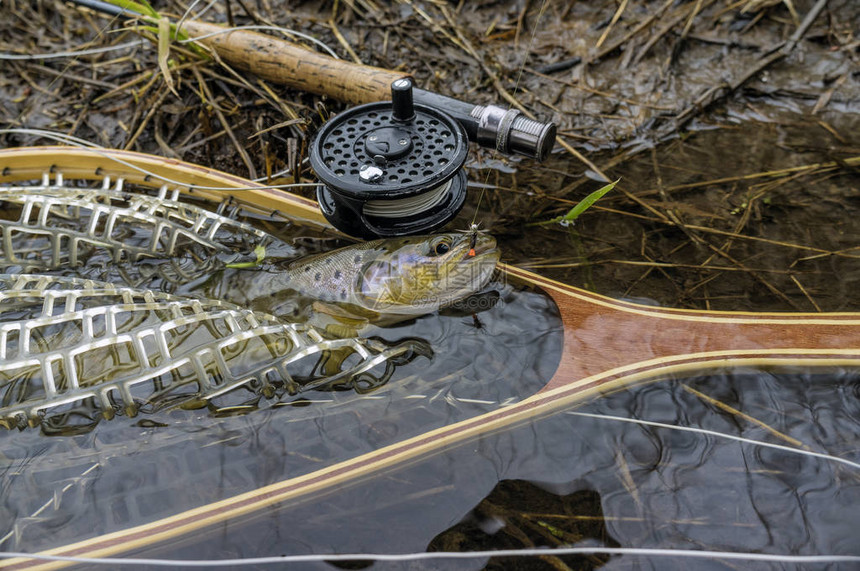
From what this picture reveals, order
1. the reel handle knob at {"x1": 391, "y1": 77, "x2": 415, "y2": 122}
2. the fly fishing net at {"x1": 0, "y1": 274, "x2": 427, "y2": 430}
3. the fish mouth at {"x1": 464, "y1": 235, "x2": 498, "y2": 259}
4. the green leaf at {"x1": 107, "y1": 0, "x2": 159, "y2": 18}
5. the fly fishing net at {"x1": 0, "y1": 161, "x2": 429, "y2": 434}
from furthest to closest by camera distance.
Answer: the green leaf at {"x1": 107, "y1": 0, "x2": 159, "y2": 18}, the fish mouth at {"x1": 464, "y1": 235, "x2": 498, "y2": 259}, the reel handle knob at {"x1": 391, "y1": 77, "x2": 415, "y2": 122}, the fly fishing net at {"x1": 0, "y1": 274, "x2": 427, "y2": 430}, the fly fishing net at {"x1": 0, "y1": 161, "x2": 429, "y2": 434}

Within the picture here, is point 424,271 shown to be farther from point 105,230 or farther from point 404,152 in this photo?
point 105,230

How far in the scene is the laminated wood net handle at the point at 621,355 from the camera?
1880mm

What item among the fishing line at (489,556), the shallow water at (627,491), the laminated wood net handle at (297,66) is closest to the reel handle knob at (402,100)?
the laminated wood net handle at (297,66)

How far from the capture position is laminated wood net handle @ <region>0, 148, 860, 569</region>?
1.88 meters

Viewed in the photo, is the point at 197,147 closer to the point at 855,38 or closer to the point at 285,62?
the point at 285,62

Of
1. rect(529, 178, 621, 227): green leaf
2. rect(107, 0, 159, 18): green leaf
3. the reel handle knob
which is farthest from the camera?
rect(107, 0, 159, 18): green leaf

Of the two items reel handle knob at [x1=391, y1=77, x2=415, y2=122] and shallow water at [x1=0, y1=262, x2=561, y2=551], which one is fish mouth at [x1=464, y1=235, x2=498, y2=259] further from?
reel handle knob at [x1=391, y1=77, x2=415, y2=122]

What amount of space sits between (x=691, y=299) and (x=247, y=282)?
177 cm

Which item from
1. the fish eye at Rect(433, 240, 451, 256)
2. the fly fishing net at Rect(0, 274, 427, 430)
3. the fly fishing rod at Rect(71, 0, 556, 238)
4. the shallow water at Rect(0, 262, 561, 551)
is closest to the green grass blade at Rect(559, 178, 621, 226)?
the fly fishing rod at Rect(71, 0, 556, 238)

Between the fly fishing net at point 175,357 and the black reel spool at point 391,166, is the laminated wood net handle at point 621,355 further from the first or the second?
the black reel spool at point 391,166

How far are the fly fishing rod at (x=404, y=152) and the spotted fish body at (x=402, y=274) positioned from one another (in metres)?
0.08

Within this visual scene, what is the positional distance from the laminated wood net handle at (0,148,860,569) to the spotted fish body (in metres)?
0.34

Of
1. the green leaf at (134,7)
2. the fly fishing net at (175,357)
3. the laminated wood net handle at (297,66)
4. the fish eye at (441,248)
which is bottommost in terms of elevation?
the fly fishing net at (175,357)

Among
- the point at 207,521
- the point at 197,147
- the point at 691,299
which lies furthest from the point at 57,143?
the point at 691,299
